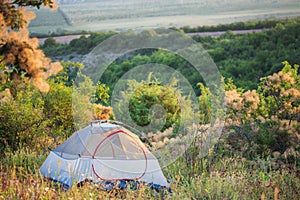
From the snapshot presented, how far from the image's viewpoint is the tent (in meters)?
5.97

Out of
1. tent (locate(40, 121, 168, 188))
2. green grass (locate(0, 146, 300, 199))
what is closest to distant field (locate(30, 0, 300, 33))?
tent (locate(40, 121, 168, 188))

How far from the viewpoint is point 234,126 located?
7.75m

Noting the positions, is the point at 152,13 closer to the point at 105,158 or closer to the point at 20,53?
the point at 105,158

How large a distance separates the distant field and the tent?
18.6 metres

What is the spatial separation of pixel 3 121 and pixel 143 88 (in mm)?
2971

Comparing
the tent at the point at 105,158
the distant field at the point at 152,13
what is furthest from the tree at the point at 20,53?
the distant field at the point at 152,13

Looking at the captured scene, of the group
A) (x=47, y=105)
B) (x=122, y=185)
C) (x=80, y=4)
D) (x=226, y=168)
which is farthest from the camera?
(x=80, y=4)

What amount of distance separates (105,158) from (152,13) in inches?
866

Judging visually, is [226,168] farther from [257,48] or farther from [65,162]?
[257,48]

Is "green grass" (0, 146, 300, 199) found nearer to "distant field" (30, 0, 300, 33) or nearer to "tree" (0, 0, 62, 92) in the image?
"tree" (0, 0, 62, 92)

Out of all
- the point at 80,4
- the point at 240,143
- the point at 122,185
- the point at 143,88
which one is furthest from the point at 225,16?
the point at 122,185

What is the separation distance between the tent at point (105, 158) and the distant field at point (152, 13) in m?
18.6

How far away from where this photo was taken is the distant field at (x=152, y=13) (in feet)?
85.8

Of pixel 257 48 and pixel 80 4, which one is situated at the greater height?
pixel 80 4
